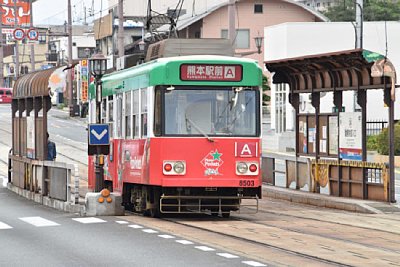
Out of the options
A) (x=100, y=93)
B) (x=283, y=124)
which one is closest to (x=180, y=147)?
(x=100, y=93)

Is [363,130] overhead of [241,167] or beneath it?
overhead

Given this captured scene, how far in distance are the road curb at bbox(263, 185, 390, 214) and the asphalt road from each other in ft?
18.4

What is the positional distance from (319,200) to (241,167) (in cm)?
566

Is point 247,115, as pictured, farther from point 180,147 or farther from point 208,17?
point 208,17

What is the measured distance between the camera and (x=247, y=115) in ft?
74.3

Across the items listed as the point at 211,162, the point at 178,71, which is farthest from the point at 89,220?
the point at 178,71

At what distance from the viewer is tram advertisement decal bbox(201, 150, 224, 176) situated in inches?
875

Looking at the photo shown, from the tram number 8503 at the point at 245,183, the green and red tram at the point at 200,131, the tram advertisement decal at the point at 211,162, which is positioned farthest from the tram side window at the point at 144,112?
the tram number 8503 at the point at 245,183

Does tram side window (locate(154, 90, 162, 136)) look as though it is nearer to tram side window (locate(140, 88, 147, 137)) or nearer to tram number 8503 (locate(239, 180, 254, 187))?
tram side window (locate(140, 88, 147, 137))

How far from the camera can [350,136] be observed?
27.5m

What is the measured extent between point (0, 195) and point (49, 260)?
19.7m

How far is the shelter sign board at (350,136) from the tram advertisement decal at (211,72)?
5.33 m

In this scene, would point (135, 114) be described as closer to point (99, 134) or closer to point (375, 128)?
point (99, 134)

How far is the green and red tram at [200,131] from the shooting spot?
22.2 metres
